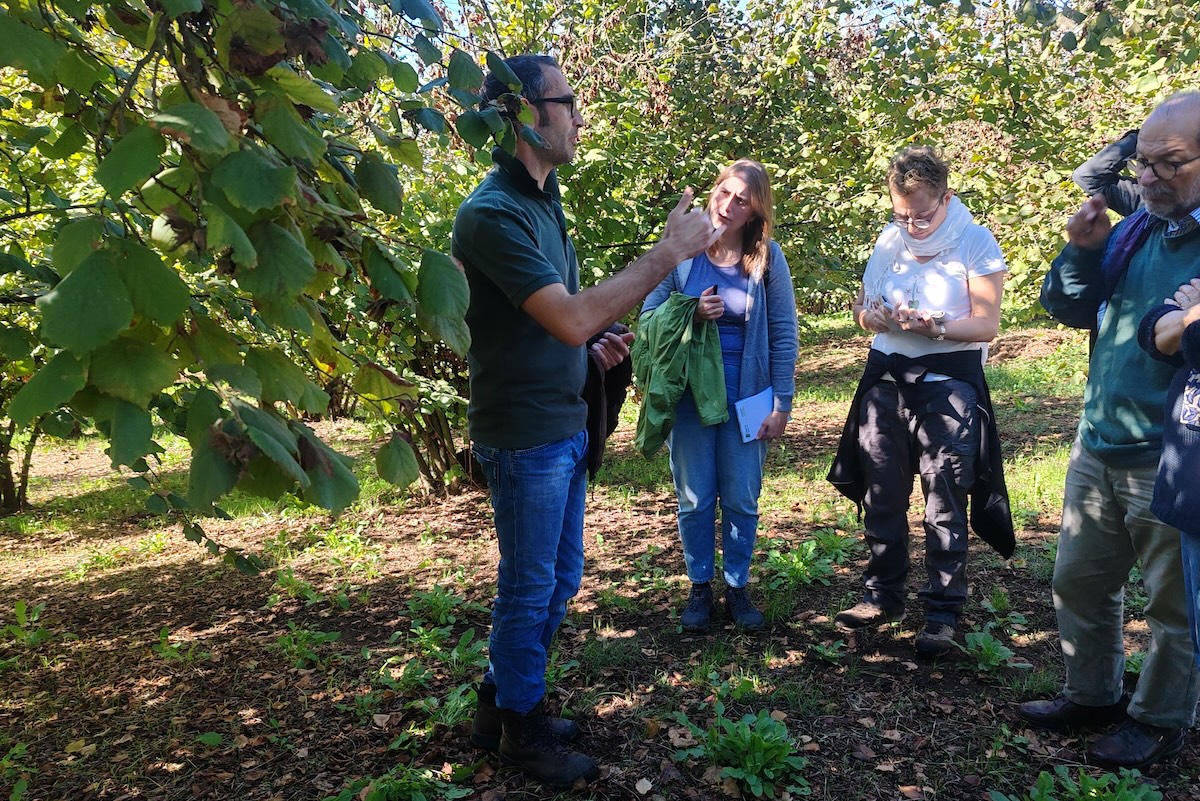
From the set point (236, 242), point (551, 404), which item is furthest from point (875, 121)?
point (236, 242)

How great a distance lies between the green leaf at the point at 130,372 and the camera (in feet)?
3.66

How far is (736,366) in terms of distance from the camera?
3676 millimetres

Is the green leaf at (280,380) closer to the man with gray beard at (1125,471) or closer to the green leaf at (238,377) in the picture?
the green leaf at (238,377)

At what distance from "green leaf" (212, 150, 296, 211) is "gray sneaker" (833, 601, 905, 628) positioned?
3280mm

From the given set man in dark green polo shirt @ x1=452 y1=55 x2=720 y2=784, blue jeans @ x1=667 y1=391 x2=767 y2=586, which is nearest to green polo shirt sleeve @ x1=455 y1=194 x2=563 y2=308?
man in dark green polo shirt @ x1=452 y1=55 x2=720 y2=784

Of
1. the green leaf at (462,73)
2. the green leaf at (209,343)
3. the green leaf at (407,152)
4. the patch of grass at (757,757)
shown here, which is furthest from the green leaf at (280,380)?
the patch of grass at (757,757)

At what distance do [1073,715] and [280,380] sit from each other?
9.64 feet

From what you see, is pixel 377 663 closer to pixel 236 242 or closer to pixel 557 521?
pixel 557 521

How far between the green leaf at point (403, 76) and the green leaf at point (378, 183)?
232mm

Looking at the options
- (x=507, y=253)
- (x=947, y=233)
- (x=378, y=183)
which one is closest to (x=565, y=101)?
(x=507, y=253)

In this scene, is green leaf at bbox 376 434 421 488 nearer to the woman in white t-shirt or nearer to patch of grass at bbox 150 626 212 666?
the woman in white t-shirt

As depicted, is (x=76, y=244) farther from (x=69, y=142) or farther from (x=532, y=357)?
(x=532, y=357)

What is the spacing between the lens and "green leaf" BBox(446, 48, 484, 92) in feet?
5.05

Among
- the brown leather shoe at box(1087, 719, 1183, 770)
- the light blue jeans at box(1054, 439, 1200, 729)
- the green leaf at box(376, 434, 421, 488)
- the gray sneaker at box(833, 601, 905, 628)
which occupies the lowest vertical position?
the brown leather shoe at box(1087, 719, 1183, 770)
